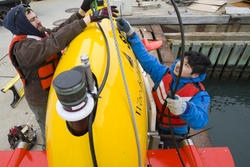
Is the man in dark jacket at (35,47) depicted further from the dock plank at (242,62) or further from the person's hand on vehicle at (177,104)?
the dock plank at (242,62)

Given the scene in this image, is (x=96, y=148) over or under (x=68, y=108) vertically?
under

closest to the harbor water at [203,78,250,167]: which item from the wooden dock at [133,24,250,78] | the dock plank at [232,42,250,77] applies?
the dock plank at [232,42,250,77]

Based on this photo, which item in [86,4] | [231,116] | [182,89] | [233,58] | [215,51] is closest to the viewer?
[182,89]

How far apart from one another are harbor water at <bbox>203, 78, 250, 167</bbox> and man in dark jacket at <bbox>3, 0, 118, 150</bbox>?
13.8ft

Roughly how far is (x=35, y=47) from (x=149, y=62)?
124 cm

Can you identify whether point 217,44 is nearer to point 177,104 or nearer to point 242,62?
point 242,62

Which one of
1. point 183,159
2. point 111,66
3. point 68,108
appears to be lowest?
point 183,159

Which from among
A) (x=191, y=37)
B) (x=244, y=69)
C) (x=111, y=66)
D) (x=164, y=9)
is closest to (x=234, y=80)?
(x=244, y=69)

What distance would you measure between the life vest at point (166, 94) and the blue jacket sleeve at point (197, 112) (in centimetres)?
6

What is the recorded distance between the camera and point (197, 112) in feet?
4.56

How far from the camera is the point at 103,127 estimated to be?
0.99 m

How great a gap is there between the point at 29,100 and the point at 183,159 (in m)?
1.71

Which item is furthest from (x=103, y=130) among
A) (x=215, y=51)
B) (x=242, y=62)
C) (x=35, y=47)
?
(x=242, y=62)

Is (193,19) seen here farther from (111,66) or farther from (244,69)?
(111,66)
